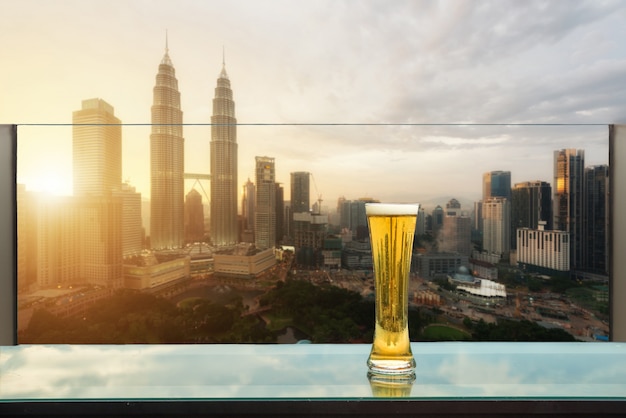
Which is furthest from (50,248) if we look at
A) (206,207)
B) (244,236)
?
(244,236)

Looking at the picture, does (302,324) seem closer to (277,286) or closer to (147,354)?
(277,286)

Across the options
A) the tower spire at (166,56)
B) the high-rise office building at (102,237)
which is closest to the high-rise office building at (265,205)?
the high-rise office building at (102,237)

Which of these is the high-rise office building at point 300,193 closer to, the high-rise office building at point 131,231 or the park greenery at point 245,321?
the park greenery at point 245,321

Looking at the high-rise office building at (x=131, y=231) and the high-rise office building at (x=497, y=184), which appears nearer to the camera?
the high-rise office building at (x=497, y=184)

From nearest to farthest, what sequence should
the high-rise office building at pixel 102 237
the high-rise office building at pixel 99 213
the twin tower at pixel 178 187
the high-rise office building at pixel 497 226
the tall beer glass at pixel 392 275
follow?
the tall beer glass at pixel 392 275 < the high-rise office building at pixel 497 226 < the twin tower at pixel 178 187 < the high-rise office building at pixel 99 213 < the high-rise office building at pixel 102 237

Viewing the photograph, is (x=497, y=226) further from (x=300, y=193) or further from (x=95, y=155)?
(x=95, y=155)

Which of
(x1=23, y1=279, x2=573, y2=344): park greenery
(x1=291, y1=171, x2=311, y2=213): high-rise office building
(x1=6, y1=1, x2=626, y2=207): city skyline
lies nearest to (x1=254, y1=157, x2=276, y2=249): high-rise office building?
(x1=291, y1=171, x2=311, y2=213): high-rise office building
